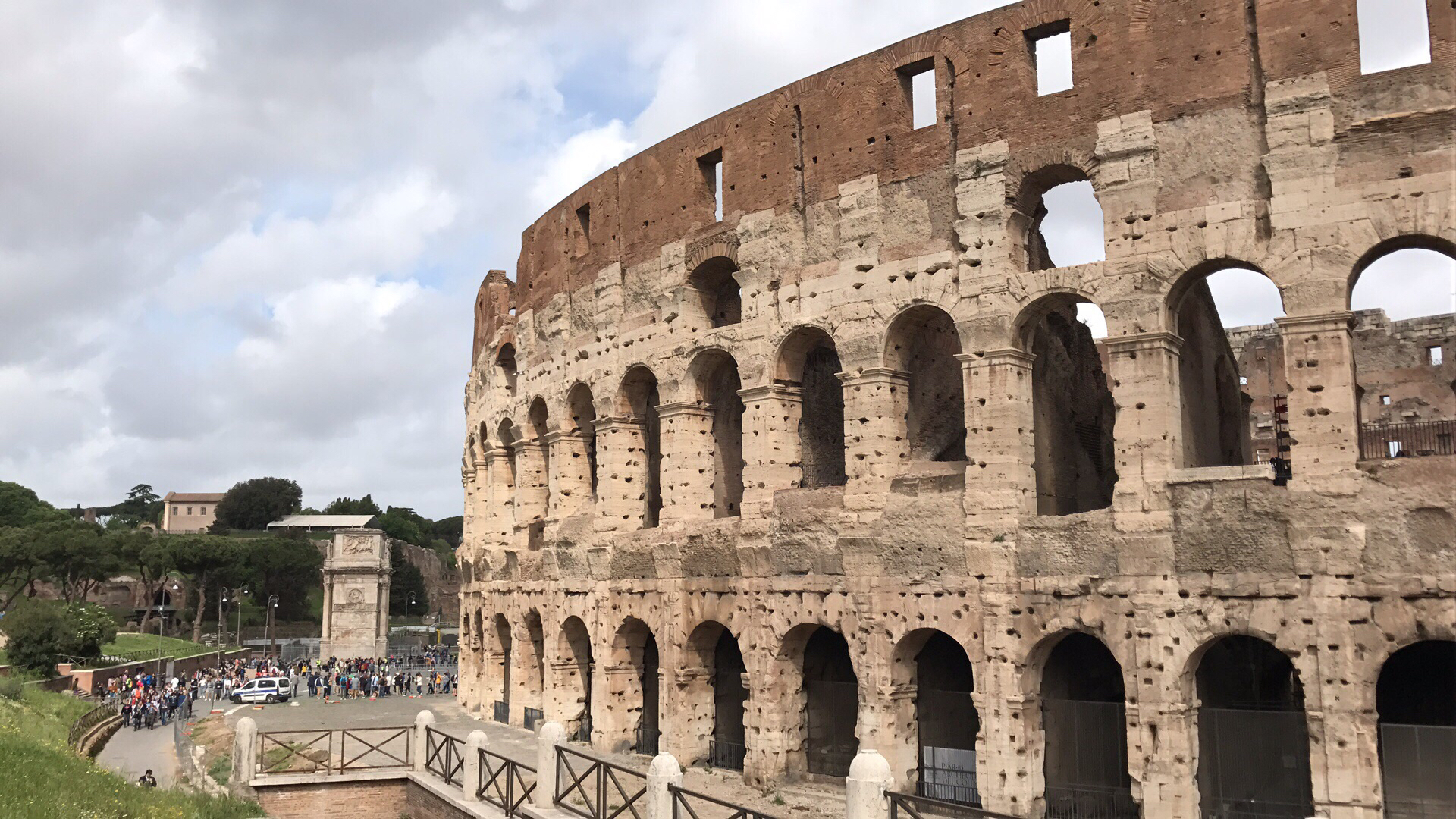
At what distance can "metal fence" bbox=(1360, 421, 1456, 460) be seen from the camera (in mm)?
Answer: 16547

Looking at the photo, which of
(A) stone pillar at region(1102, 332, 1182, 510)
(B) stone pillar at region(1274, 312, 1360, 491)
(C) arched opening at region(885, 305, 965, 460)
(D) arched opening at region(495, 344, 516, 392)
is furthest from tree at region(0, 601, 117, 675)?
(B) stone pillar at region(1274, 312, 1360, 491)

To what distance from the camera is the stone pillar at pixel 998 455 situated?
46.7 feet

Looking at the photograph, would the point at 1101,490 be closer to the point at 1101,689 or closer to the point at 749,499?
the point at 1101,689

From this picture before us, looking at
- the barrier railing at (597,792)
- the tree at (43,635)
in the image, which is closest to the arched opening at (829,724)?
the barrier railing at (597,792)

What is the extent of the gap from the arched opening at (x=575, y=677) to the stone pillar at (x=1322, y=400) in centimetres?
1266

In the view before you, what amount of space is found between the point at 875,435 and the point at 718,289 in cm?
495

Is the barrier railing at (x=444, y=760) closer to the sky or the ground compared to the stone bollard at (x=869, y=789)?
closer to the ground

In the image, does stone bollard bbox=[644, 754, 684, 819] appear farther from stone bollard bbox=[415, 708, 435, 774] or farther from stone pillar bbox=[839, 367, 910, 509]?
stone bollard bbox=[415, 708, 435, 774]

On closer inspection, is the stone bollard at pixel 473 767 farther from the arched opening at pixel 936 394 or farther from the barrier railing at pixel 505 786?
the arched opening at pixel 936 394

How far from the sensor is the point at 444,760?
17141 millimetres

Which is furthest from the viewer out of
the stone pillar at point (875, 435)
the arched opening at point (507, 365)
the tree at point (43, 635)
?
the tree at point (43, 635)

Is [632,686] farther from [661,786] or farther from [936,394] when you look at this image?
[661,786]

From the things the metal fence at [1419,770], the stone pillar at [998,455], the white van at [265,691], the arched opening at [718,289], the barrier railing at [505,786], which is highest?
the arched opening at [718,289]

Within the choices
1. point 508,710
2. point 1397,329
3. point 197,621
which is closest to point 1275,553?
point 508,710
